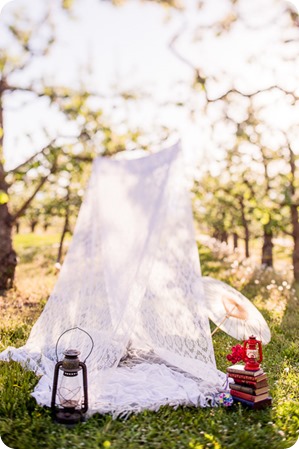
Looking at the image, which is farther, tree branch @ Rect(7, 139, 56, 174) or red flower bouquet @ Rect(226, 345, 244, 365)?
tree branch @ Rect(7, 139, 56, 174)

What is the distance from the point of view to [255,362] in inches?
188

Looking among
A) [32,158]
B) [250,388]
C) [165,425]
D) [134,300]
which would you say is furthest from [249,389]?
[32,158]

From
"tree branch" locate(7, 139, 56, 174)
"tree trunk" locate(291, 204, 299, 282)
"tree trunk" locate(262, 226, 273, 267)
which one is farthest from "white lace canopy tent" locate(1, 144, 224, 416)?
"tree trunk" locate(262, 226, 273, 267)

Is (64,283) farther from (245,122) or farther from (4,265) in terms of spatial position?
(245,122)

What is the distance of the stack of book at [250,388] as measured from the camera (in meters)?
4.69

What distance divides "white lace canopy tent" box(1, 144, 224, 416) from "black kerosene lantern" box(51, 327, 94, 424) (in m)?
0.20

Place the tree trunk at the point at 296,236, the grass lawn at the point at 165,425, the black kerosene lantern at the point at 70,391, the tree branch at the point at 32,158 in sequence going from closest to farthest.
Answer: the grass lawn at the point at 165,425
the black kerosene lantern at the point at 70,391
the tree branch at the point at 32,158
the tree trunk at the point at 296,236

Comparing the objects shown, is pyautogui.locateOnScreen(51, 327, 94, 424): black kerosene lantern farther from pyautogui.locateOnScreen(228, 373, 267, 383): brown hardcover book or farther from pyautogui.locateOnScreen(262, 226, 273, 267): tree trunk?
pyautogui.locateOnScreen(262, 226, 273, 267): tree trunk

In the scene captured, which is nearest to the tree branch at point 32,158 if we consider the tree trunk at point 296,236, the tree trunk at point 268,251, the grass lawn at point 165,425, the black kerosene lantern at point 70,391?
the grass lawn at point 165,425

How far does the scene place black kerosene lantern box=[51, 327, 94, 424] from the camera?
4254 mm

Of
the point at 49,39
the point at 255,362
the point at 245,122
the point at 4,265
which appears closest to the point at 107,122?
the point at 49,39

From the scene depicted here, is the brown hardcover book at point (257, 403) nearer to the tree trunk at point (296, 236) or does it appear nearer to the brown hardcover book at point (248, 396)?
the brown hardcover book at point (248, 396)

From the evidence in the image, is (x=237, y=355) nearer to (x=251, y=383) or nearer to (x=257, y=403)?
(x=251, y=383)

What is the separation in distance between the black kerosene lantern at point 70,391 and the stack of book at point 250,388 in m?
1.45
